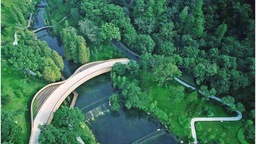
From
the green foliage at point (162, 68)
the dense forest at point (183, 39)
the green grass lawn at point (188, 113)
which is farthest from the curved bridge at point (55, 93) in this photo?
the green grass lawn at point (188, 113)

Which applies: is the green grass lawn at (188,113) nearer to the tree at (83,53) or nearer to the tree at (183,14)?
the tree at (183,14)

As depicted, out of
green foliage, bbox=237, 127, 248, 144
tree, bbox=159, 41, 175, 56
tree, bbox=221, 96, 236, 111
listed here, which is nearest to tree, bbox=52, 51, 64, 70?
tree, bbox=159, 41, 175, 56

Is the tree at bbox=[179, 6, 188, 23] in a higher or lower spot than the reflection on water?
higher

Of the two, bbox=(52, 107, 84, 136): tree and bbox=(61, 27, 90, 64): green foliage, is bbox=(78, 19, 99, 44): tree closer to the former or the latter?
bbox=(61, 27, 90, 64): green foliage

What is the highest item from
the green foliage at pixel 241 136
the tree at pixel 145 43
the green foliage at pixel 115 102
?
the tree at pixel 145 43

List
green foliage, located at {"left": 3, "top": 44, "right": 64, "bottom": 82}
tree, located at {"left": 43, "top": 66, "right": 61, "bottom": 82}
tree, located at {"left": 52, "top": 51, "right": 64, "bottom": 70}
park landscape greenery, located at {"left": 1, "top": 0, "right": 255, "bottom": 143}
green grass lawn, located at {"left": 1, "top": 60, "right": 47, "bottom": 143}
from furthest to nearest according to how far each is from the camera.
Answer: tree, located at {"left": 52, "top": 51, "right": 64, "bottom": 70}
green foliage, located at {"left": 3, "top": 44, "right": 64, "bottom": 82}
tree, located at {"left": 43, "top": 66, "right": 61, "bottom": 82}
park landscape greenery, located at {"left": 1, "top": 0, "right": 255, "bottom": 143}
green grass lawn, located at {"left": 1, "top": 60, "right": 47, "bottom": 143}

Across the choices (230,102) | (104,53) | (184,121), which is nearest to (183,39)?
(230,102)

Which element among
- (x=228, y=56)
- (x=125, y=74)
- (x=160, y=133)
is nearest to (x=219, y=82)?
(x=228, y=56)
